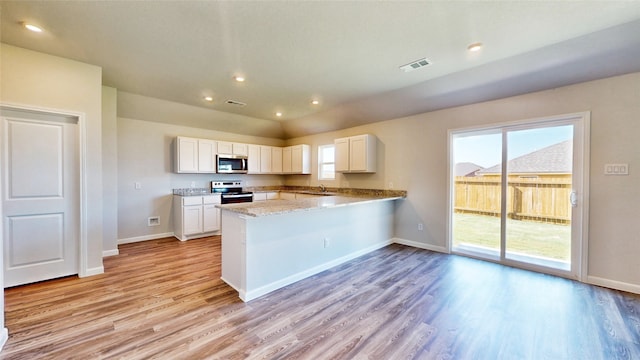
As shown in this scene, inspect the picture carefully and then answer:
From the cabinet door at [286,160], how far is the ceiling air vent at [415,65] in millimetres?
4043

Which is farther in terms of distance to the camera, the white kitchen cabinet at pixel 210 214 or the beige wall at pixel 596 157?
the white kitchen cabinet at pixel 210 214

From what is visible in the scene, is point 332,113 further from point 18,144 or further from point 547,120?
point 18,144

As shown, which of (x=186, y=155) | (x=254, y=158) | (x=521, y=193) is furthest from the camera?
(x=254, y=158)

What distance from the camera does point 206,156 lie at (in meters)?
5.33

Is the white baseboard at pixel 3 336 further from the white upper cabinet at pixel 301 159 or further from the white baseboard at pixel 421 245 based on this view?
the white upper cabinet at pixel 301 159

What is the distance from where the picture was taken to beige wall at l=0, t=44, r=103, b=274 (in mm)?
2668

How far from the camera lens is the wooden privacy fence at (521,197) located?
3279 millimetres

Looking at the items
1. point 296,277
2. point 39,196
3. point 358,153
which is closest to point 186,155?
point 39,196

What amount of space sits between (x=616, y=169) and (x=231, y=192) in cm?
629

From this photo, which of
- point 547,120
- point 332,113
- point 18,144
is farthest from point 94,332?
point 547,120

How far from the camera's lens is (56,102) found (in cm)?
288

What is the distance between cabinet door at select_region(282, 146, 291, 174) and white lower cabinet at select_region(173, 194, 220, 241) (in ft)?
6.54

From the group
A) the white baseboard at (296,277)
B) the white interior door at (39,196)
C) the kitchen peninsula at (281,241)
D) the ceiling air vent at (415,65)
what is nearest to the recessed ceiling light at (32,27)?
the white interior door at (39,196)

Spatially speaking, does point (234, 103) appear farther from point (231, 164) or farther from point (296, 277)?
point (296, 277)
